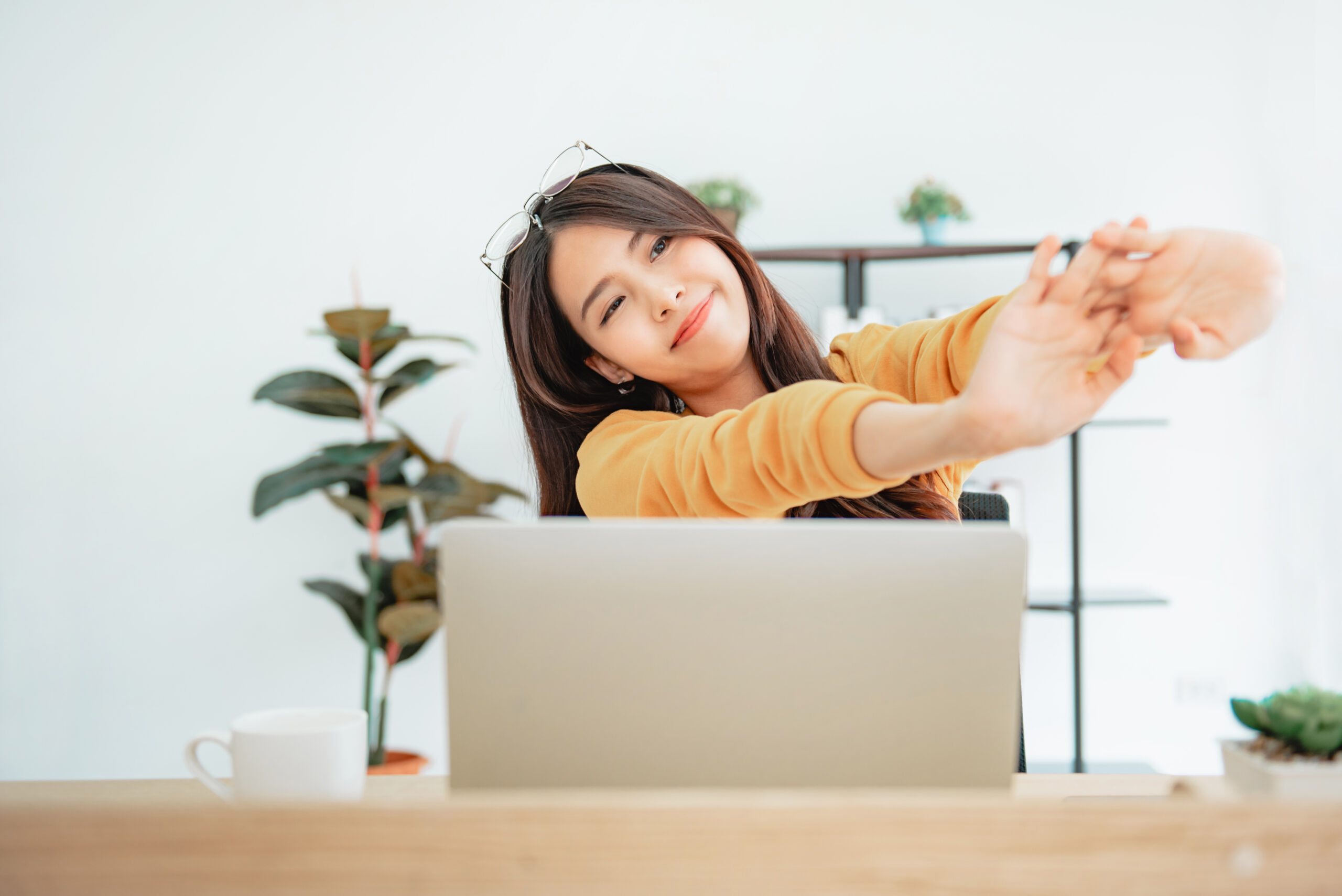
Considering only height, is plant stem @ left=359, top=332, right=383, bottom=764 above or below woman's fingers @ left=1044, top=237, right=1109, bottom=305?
below

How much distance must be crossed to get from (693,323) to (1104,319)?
54 centimetres

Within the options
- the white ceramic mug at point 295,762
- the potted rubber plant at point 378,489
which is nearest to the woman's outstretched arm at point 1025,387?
the white ceramic mug at point 295,762

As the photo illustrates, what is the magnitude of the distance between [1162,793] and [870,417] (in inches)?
16.2

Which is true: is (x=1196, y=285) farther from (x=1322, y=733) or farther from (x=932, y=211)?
(x=932, y=211)

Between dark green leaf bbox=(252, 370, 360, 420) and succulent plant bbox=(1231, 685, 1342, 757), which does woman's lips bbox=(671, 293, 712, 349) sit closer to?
succulent plant bbox=(1231, 685, 1342, 757)

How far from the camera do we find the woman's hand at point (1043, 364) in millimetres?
655

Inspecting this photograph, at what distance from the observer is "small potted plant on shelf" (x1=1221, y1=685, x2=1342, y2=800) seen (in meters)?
0.49

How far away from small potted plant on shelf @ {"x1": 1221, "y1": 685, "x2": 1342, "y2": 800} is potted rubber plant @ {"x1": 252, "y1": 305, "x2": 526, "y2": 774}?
176 cm

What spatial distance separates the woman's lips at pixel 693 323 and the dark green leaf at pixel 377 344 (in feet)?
4.06

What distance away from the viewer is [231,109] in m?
2.71

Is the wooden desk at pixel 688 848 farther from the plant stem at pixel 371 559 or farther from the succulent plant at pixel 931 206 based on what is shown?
the succulent plant at pixel 931 206

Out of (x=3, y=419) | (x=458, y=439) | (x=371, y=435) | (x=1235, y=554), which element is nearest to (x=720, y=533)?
(x=371, y=435)

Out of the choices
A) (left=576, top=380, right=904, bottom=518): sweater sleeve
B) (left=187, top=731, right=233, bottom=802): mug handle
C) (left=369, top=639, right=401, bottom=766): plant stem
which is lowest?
(left=369, top=639, right=401, bottom=766): plant stem

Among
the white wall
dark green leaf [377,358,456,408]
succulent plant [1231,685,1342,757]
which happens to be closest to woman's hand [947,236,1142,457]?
succulent plant [1231,685,1342,757]
